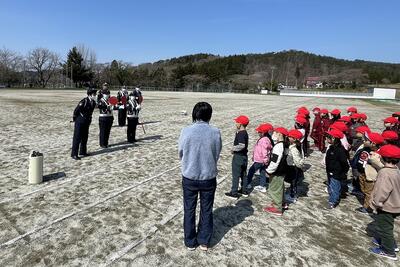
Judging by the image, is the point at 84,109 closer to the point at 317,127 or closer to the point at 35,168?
the point at 35,168

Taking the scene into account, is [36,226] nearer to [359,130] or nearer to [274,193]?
[274,193]

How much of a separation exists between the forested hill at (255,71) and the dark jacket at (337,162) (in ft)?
324

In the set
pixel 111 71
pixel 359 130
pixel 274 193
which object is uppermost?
pixel 111 71

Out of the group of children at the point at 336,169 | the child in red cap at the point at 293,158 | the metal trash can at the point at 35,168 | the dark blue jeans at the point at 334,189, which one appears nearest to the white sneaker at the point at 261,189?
the group of children at the point at 336,169

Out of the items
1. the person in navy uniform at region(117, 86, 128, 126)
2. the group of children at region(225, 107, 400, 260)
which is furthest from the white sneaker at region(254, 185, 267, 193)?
the person in navy uniform at region(117, 86, 128, 126)

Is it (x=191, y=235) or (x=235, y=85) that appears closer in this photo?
(x=191, y=235)

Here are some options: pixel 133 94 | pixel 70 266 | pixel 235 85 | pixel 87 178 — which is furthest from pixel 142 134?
pixel 235 85

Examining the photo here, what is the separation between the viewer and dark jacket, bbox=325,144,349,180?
588cm

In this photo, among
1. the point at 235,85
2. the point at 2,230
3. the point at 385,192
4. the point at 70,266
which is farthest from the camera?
the point at 235,85

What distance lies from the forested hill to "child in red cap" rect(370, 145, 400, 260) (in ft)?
330

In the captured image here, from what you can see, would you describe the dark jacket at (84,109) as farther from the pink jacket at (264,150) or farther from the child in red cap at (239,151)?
the pink jacket at (264,150)

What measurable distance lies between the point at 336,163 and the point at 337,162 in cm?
3

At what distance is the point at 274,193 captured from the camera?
571 cm

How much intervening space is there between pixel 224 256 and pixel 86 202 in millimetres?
2959
